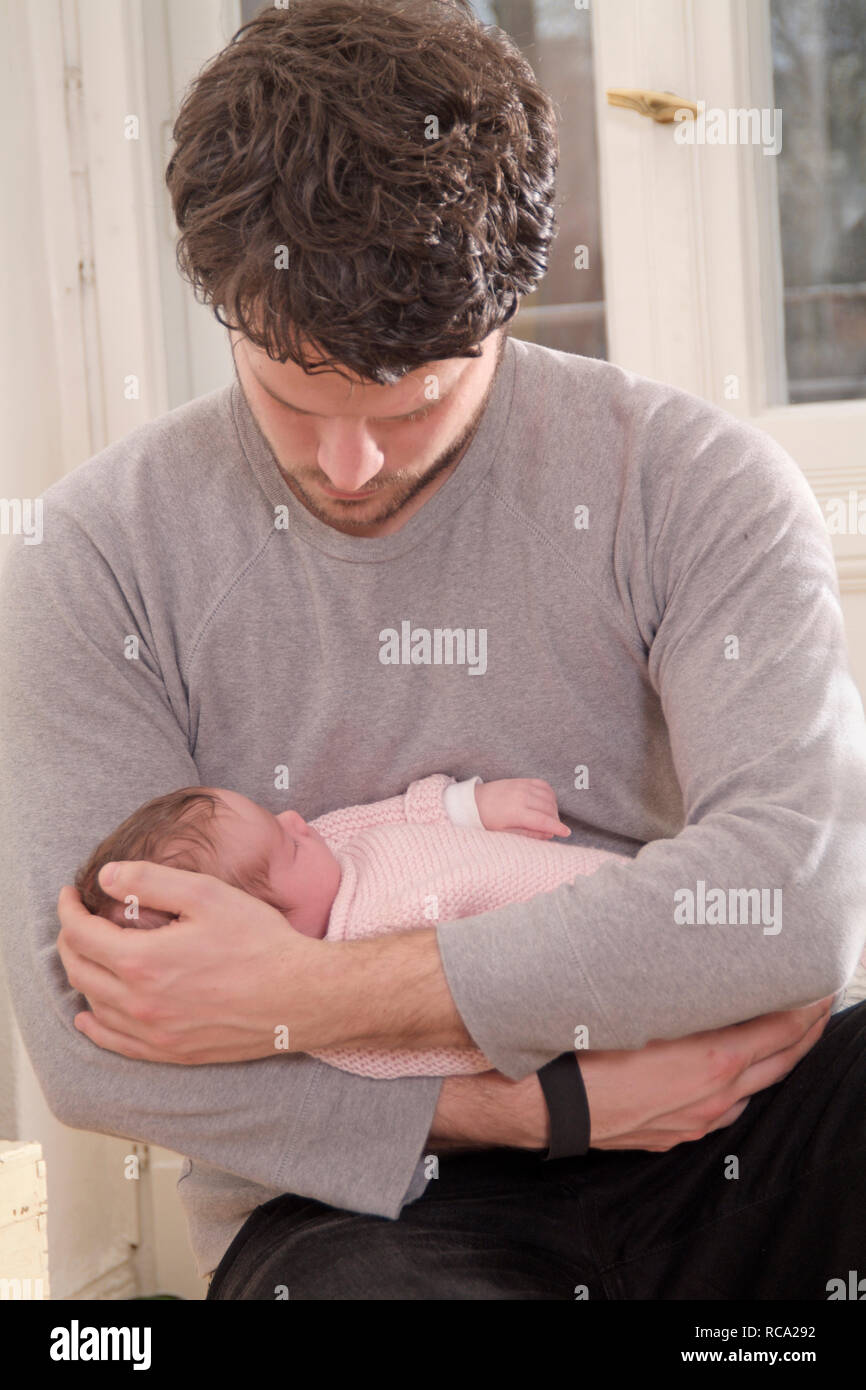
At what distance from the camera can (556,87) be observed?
1.98 metres

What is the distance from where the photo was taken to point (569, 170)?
199 cm

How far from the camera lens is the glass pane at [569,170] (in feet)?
6.45

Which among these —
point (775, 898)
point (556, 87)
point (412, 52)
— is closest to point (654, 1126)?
point (775, 898)

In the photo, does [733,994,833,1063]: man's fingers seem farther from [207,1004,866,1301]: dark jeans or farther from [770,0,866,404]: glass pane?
[770,0,866,404]: glass pane

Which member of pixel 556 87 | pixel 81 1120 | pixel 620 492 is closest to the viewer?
pixel 81 1120

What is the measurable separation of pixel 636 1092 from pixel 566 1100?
58 millimetres

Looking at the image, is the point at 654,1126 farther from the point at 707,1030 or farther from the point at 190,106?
the point at 190,106

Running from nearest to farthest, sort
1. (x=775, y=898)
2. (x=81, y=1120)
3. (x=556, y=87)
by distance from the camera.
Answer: (x=775, y=898), (x=81, y=1120), (x=556, y=87)

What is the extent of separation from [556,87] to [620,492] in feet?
3.30

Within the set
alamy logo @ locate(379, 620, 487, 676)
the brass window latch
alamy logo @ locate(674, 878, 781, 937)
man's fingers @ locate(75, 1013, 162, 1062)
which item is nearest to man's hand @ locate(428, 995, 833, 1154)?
alamy logo @ locate(674, 878, 781, 937)

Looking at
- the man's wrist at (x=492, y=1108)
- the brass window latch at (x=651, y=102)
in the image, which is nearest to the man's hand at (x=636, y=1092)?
the man's wrist at (x=492, y=1108)

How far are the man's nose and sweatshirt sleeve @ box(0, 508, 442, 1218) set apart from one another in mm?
248

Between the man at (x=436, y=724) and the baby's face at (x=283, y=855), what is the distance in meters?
0.08

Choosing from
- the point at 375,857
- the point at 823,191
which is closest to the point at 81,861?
the point at 375,857
